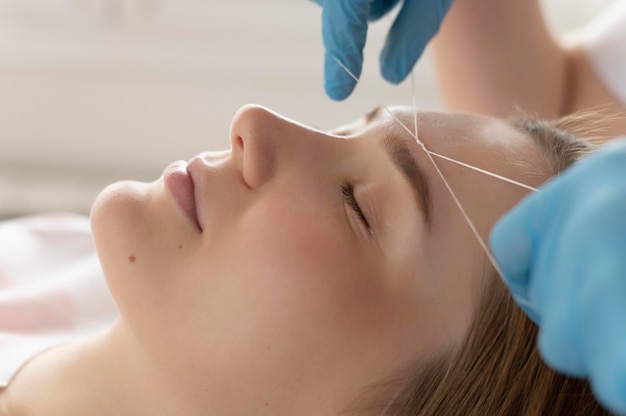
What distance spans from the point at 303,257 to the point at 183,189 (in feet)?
0.65

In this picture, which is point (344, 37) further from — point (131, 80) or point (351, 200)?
point (131, 80)

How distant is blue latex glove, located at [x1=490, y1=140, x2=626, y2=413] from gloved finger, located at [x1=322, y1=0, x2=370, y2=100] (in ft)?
1.97

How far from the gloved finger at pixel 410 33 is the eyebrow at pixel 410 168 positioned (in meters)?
0.32

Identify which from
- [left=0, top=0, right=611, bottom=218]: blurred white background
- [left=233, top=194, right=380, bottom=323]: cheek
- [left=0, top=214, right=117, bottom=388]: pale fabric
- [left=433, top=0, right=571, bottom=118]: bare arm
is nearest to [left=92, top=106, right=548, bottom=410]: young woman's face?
[left=233, top=194, right=380, bottom=323]: cheek

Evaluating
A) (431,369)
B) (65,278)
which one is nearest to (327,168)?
(431,369)

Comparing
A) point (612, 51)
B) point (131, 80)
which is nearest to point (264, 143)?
point (612, 51)

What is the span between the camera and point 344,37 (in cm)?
116

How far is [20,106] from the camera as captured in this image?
80.0 inches

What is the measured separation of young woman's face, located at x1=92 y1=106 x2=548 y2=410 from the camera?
2.89 ft

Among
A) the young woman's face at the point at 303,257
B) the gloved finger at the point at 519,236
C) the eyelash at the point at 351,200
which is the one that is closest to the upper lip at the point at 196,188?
the young woman's face at the point at 303,257

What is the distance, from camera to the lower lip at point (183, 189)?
946 millimetres

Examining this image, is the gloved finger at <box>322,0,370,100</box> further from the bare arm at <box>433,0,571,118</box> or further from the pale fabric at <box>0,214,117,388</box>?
the pale fabric at <box>0,214,117,388</box>

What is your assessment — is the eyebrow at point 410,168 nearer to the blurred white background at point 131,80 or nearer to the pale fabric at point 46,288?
the pale fabric at point 46,288

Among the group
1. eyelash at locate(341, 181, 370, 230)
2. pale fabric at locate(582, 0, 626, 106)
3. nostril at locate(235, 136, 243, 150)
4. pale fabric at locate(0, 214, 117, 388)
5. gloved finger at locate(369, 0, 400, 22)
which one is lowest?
pale fabric at locate(582, 0, 626, 106)
